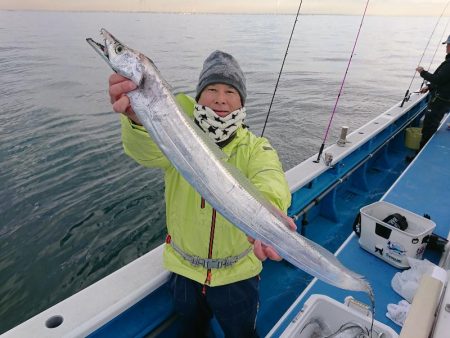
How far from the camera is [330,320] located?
8.36ft

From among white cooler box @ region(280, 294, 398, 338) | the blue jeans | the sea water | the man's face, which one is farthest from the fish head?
the sea water

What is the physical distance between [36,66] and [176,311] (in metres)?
21.7

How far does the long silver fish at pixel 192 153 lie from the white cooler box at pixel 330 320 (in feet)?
3.66

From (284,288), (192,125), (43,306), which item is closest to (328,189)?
(284,288)

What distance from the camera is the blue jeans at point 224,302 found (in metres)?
2.24

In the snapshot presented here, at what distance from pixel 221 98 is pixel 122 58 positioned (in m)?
0.85

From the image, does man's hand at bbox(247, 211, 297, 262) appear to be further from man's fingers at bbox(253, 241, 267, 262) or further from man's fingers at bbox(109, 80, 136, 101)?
man's fingers at bbox(109, 80, 136, 101)

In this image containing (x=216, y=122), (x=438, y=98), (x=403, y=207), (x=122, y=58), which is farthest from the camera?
(x=438, y=98)

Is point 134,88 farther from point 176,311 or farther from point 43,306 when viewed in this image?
point 43,306

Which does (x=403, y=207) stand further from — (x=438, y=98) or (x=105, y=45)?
(x=105, y=45)

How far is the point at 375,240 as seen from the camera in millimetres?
3445

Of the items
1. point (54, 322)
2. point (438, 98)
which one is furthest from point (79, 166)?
point (438, 98)

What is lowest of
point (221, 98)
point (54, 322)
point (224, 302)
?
point (54, 322)

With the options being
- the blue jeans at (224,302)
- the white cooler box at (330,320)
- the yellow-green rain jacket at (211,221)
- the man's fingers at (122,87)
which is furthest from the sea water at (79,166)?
the man's fingers at (122,87)
